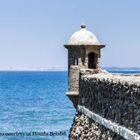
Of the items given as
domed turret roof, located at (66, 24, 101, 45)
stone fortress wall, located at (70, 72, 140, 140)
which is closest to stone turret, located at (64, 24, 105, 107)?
domed turret roof, located at (66, 24, 101, 45)

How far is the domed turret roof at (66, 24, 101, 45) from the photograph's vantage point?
1781 cm

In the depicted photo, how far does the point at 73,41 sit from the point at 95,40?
0.81 metres

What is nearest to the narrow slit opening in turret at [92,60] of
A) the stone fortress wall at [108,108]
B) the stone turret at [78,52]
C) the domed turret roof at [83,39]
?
the stone turret at [78,52]

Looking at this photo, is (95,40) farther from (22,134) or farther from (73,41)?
(22,134)

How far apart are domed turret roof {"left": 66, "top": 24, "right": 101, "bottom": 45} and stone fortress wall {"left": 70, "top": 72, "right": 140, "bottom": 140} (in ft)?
5.58

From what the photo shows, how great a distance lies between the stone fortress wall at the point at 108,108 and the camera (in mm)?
10375

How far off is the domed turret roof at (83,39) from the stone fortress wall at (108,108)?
170 centimetres

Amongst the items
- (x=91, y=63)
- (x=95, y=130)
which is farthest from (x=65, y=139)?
(x=95, y=130)

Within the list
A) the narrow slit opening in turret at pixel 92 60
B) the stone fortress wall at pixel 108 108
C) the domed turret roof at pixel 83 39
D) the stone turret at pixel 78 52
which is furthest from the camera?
the narrow slit opening in turret at pixel 92 60

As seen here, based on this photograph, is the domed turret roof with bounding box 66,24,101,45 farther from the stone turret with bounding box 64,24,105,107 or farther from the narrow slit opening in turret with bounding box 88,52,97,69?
the narrow slit opening in turret with bounding box 88,52,97,69

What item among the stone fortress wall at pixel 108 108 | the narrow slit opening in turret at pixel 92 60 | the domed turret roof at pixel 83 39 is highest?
the domed turret roof at pixel 83 39

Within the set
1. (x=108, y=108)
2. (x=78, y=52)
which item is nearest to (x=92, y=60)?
(x=78, y=52)

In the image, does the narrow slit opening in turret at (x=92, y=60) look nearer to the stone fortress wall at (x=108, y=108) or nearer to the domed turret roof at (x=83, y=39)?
the domed turret roof at (x=83, y=39)

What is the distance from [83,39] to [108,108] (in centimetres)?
591
